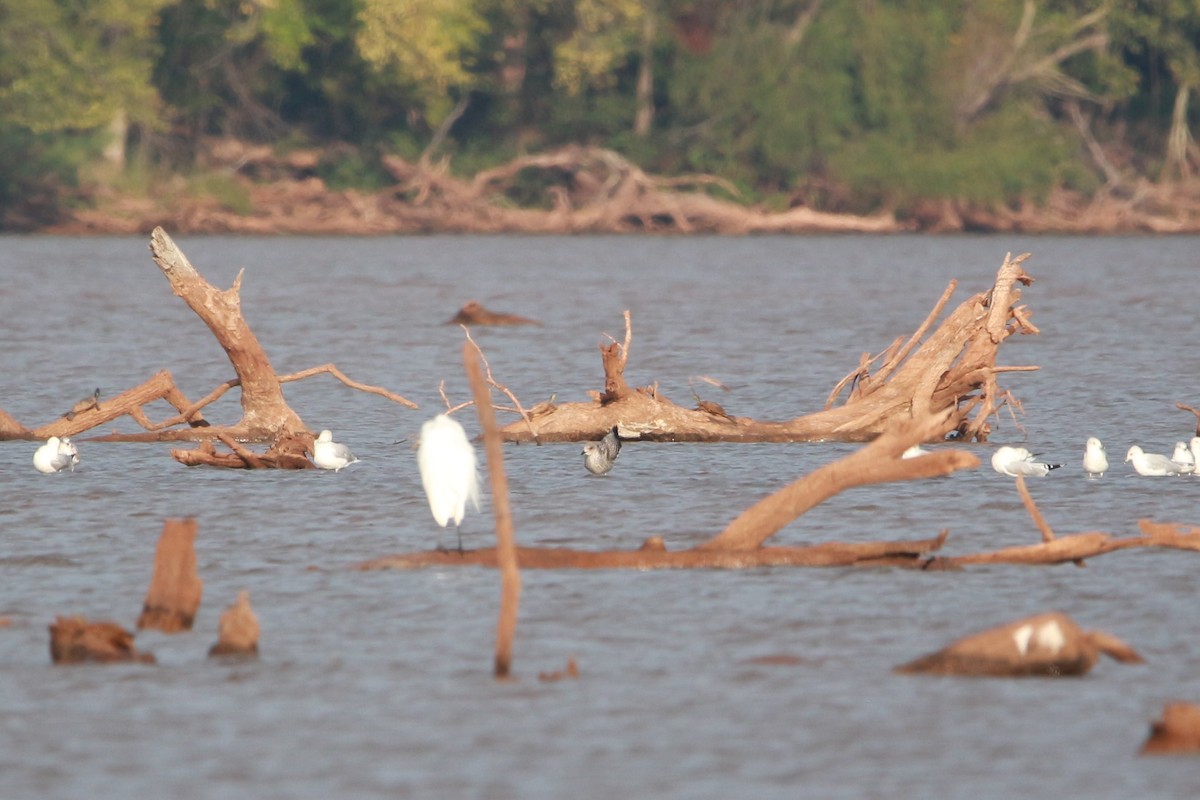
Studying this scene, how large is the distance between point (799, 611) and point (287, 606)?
2.54 meters

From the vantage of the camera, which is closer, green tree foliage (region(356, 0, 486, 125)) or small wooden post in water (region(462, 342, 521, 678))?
small wooden post in water (region(462, 342, 521, 678))

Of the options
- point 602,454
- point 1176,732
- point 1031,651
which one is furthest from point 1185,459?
point 1176,732

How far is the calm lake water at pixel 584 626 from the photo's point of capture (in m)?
8.15

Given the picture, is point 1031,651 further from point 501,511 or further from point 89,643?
point 89,643

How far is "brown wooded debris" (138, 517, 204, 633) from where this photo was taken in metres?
10.0

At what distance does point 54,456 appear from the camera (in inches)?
617

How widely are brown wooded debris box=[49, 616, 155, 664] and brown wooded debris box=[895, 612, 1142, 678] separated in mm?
3464

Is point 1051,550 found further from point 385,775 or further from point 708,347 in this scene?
point 708,347

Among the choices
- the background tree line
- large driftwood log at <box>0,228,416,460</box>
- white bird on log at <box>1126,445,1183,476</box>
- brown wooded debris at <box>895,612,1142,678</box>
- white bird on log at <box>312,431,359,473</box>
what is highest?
the background tree line

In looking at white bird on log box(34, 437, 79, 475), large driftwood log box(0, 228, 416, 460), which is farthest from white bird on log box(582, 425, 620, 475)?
white bird on log box(34, 437, 79, 475)

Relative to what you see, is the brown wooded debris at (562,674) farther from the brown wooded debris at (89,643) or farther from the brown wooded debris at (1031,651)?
the brown wooded debris at (89,643)

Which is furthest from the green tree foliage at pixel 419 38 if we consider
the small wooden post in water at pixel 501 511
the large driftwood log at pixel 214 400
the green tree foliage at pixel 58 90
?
the small wooden post in water at pixel 501 511

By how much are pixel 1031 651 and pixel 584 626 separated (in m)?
2.27

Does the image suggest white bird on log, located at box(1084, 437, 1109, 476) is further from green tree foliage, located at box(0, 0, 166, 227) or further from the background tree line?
the background tree line
